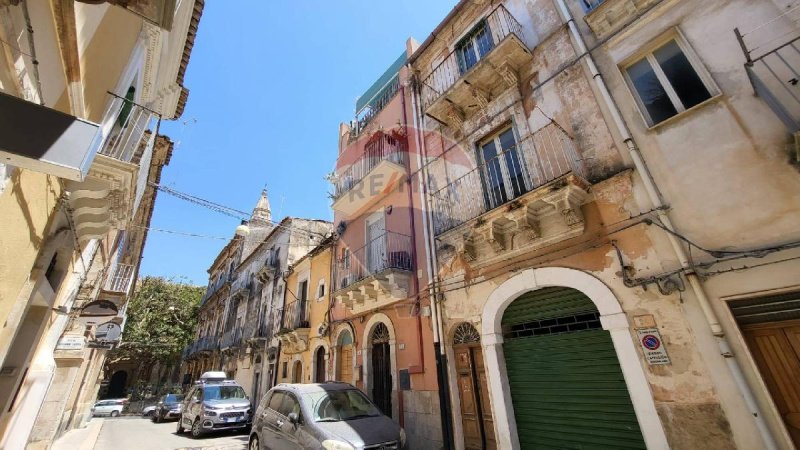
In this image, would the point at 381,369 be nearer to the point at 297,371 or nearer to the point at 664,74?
the point at 297,371

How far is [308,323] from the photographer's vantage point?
1368 cm

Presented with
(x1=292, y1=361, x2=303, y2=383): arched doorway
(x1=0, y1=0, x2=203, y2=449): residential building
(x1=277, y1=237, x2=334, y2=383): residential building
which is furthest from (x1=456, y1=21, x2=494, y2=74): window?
(x1=292, y1=361, x2=303, y2=383): arched doorway

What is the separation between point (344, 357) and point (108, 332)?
773cm

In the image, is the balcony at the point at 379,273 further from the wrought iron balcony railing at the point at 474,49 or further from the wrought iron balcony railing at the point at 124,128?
the wrought iron balcony railing at the point at 124,128

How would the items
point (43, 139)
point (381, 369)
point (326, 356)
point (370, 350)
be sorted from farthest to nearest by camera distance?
point (326, 356), point (370, 350), point (381, 369), point (43, 139)

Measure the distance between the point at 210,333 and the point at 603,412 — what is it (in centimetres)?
3183

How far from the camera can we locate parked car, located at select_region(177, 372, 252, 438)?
11.6 metres

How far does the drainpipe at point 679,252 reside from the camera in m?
3.74

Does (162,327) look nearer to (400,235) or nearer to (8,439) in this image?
(8,439)

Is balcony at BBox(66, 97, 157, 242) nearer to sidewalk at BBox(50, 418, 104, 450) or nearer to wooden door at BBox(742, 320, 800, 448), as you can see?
sidewalk at BBox(50, 418, 104, 450)

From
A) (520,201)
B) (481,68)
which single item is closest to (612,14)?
(481,68)

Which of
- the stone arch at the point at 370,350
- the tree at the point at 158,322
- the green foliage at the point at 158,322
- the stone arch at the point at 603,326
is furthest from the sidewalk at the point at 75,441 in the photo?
the tree at the point at 158,322

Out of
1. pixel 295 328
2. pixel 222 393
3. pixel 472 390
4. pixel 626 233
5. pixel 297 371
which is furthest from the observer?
pixel 297 371

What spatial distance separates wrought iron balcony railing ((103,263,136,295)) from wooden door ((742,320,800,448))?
54.5 feet
